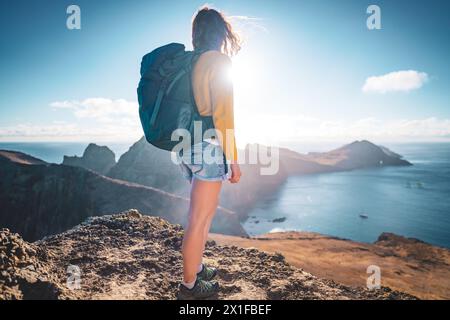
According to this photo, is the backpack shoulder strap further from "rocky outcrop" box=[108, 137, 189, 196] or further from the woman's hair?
"rocky outcrop" box=[108, 137, 189, 196]

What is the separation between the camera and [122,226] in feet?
19.2

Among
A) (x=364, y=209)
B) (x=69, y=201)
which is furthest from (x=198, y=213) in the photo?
(x=364, y=209)

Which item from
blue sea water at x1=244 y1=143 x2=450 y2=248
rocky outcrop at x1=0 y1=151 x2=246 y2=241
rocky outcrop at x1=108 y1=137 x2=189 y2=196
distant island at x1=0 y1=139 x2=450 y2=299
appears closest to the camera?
distant island at x1=0 y1=139 x2=450 y2=299

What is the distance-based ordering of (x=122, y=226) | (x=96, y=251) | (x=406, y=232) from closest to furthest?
(x=96, y=251), (x=122, y=226), (x=406, y=232)

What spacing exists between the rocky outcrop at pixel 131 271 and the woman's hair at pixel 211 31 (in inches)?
101

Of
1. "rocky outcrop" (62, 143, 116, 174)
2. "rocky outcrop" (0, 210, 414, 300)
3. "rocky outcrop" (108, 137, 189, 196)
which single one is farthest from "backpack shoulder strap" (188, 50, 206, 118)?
"rocky outcrop" (62, 143, 116, 174)

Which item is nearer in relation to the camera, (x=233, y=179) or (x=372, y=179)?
(x=233, y=179)

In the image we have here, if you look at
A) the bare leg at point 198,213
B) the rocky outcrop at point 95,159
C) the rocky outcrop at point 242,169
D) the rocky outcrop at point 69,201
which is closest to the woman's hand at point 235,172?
the bare leg at point 198,213

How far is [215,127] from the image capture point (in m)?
2.51

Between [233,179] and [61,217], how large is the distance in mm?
42150

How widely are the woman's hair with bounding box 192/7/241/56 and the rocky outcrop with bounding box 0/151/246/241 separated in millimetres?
33452

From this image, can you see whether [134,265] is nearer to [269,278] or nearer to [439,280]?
[269,278]

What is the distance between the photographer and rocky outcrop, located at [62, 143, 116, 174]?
10031 centimetres
